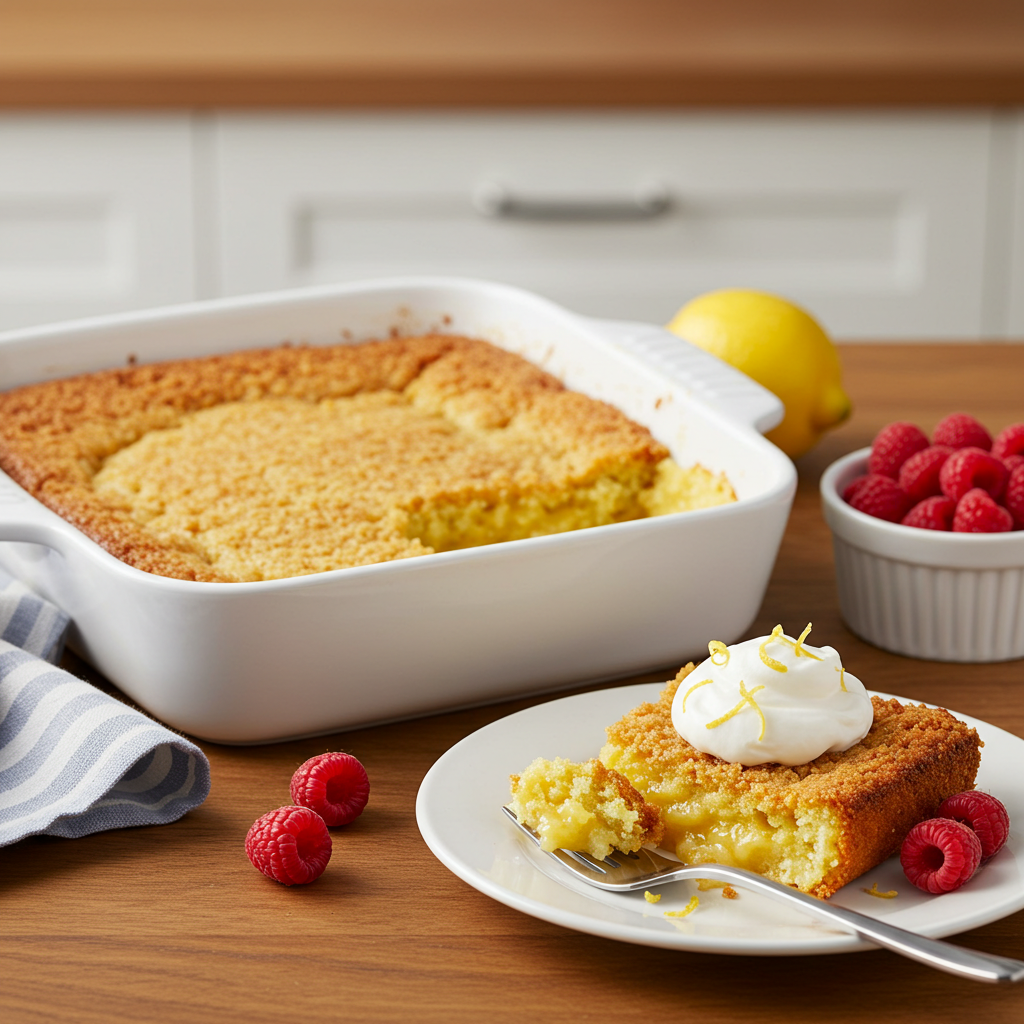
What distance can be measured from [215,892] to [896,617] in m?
0.65

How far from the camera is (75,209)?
2943mm

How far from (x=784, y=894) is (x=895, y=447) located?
2.02 feet

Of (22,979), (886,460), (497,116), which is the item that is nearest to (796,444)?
(886,460)

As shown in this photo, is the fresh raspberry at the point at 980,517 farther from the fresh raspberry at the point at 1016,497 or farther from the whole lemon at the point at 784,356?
the whole lemon at the point at 784,356

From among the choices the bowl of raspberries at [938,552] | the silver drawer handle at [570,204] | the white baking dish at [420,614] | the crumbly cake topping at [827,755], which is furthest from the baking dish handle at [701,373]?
the silver drawer handle at [570,204]

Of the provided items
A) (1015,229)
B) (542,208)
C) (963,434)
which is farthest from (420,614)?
A: (1015,229)

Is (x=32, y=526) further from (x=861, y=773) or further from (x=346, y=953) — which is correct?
(x=861, y=773)

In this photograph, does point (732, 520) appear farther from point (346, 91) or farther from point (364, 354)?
point (346, 91)

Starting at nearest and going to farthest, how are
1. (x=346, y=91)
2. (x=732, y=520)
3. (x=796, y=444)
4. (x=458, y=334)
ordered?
(x=732, y=520) → (x=796, y=444) → (x=458, y=334) → (x=346, y=91)

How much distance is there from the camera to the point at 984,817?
89 centimetres

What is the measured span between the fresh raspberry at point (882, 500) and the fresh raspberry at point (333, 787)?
0.54 m

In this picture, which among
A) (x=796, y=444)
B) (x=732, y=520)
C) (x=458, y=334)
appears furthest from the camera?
(x=458, y=334)

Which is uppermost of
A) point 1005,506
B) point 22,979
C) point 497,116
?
point 497,116

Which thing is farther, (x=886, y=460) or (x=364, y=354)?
(x=364, y=354)
